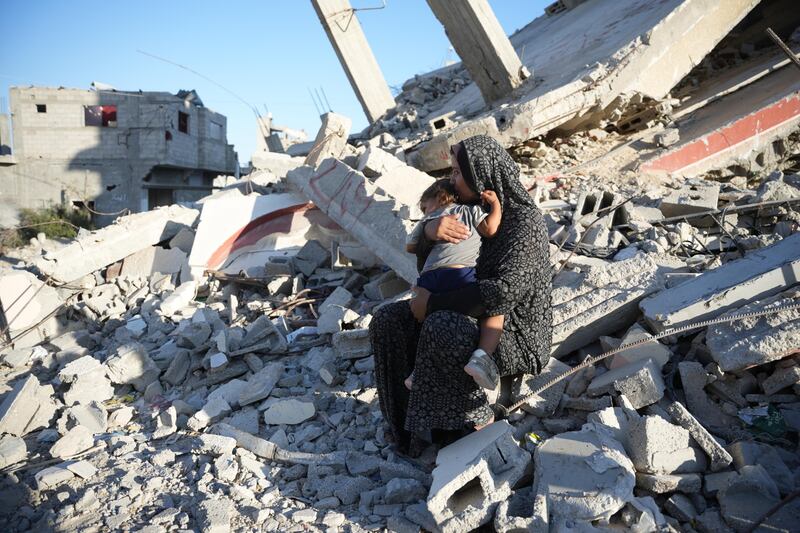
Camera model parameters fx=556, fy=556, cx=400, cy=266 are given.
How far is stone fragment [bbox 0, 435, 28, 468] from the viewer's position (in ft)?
11.1

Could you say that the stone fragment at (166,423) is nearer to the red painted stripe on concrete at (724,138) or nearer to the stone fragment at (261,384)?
the stone fragment at (261,384)

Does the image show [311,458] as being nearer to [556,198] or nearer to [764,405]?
[764,405]

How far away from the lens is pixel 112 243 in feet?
21.1

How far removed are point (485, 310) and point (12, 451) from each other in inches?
120

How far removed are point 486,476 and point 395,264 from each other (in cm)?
260

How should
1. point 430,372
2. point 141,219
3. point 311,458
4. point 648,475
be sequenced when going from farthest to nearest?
point 141,219, point 311,458, point 430,372, point 648,475

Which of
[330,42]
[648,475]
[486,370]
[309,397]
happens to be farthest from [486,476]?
[330,42]

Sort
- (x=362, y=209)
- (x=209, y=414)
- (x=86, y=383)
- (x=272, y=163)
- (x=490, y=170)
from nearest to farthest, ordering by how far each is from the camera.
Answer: (x=490, y=170) < (x=209, y=414) < (x=86, y=383) < (x=362, y=209) < (x=272, y=163)

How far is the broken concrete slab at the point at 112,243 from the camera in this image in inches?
239

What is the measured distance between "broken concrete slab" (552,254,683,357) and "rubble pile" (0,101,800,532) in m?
0.01

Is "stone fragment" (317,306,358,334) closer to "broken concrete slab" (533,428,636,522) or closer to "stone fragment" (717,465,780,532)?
"broken concrete slab" (533,428,636,522)

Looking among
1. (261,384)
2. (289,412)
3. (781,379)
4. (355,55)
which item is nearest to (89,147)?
(355,55)

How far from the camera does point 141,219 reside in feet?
22.4

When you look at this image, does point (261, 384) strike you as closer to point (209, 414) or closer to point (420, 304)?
point (209, 414)
